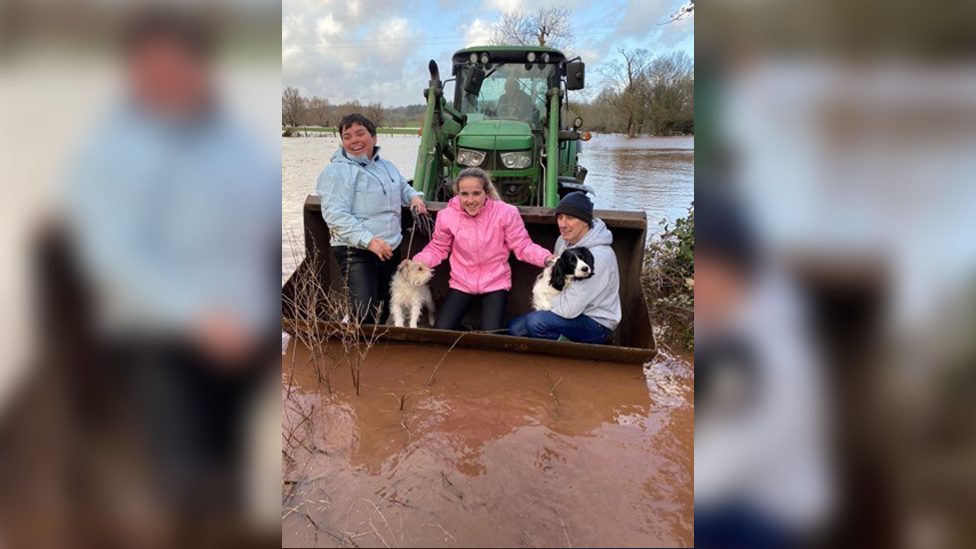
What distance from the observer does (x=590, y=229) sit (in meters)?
3.87

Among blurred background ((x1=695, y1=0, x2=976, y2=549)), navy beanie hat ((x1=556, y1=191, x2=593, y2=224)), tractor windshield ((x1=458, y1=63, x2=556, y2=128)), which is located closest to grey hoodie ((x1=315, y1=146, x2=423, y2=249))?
navy beanie hat ((x1=556, y1=191, x2=593, y2=224))

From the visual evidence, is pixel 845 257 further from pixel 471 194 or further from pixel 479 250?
pixel 479 250

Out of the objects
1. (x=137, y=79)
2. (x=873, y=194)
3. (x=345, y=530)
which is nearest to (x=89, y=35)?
(x=137, y=79)

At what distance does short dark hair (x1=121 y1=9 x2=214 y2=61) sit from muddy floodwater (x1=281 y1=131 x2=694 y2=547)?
2210mm

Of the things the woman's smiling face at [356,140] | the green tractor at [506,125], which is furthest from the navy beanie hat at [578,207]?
the green tractor at [506,125]

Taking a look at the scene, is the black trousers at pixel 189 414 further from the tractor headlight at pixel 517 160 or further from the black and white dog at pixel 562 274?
the tractor headlight at pixel 517 160

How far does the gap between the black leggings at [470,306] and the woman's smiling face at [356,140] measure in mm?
1374

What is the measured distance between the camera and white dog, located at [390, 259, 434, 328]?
14.5 feet

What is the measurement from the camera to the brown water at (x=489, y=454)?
2.49 meters

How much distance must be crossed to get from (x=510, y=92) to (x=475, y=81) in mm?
591

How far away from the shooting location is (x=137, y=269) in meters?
0.81

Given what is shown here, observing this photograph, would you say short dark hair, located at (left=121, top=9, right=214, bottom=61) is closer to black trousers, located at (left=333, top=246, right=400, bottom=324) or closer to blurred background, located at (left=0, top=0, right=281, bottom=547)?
blurred background, located at (left=0, top=0, right=281, bottom=547)

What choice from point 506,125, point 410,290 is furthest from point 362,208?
point 506,125

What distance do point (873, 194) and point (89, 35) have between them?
1093mm
